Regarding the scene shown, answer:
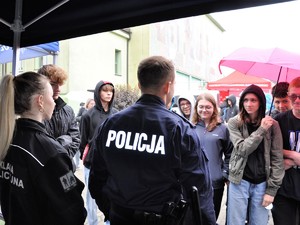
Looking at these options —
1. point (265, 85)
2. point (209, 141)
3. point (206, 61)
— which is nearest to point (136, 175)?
point (209, 141)

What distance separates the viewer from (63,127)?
3150 millimetres

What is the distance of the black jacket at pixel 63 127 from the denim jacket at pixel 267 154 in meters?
1.62

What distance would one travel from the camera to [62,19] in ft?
9.77

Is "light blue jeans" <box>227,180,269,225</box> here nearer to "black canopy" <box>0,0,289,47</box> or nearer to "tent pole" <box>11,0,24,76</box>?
"black canopy" <box>0,0,289,47</box>

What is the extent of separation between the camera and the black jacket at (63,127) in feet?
10.0

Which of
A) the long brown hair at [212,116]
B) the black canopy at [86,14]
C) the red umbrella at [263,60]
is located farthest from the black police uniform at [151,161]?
the long brown hair at [212,116]

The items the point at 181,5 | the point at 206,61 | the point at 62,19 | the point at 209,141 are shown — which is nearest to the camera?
the point at 181,5

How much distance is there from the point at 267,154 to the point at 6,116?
2345 millimetres

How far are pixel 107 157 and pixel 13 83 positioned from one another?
0.71 m

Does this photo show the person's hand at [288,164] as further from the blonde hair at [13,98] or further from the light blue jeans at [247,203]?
the blonde hair at [13,98]

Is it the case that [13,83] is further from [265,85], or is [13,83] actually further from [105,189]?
[265,85]

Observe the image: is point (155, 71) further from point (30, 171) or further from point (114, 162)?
point (30, 171)

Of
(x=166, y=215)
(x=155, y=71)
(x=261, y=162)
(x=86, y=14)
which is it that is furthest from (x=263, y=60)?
(x=166, y=215)

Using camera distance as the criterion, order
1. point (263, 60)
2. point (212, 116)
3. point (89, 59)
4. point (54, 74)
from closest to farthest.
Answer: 1. point (54, 74)
2. point (263, 60)
3. point (212, 116)
4. point (89, 59)
